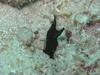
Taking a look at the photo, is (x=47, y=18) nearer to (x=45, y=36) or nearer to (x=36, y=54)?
(x=45, y=36)

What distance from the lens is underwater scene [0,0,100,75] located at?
380 cm

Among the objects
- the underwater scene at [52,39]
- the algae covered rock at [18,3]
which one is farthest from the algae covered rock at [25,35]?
the algae covered rock at [18,3]

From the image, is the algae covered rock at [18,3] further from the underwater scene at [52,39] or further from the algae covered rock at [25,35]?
the algae covered rock at [25,35]

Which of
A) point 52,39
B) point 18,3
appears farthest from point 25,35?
point 18,3

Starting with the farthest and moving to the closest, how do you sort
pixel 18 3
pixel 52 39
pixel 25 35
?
pixel 18 3, pixel 25 35, pixel 52 39

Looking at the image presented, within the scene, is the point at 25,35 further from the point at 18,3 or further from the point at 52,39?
the point at 18,3

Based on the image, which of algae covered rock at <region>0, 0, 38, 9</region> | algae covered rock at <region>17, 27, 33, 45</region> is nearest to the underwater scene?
algae covered rock at <region>17, 27, 33, 45</region>

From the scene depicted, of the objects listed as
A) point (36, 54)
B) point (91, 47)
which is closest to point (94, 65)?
point (91, 47)

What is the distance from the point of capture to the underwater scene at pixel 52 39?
12.5ft

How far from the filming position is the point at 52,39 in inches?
155

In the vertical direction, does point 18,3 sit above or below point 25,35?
above

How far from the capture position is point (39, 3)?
14.7 feet

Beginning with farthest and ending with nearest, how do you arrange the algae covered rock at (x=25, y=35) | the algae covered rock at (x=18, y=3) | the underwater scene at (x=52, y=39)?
the algae covered rock at (x=18, y=3) < the algae covered rock at (x=25, y=35) < the underwater scene at (x=52, y=39)

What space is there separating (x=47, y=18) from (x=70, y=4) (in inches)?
14.7
